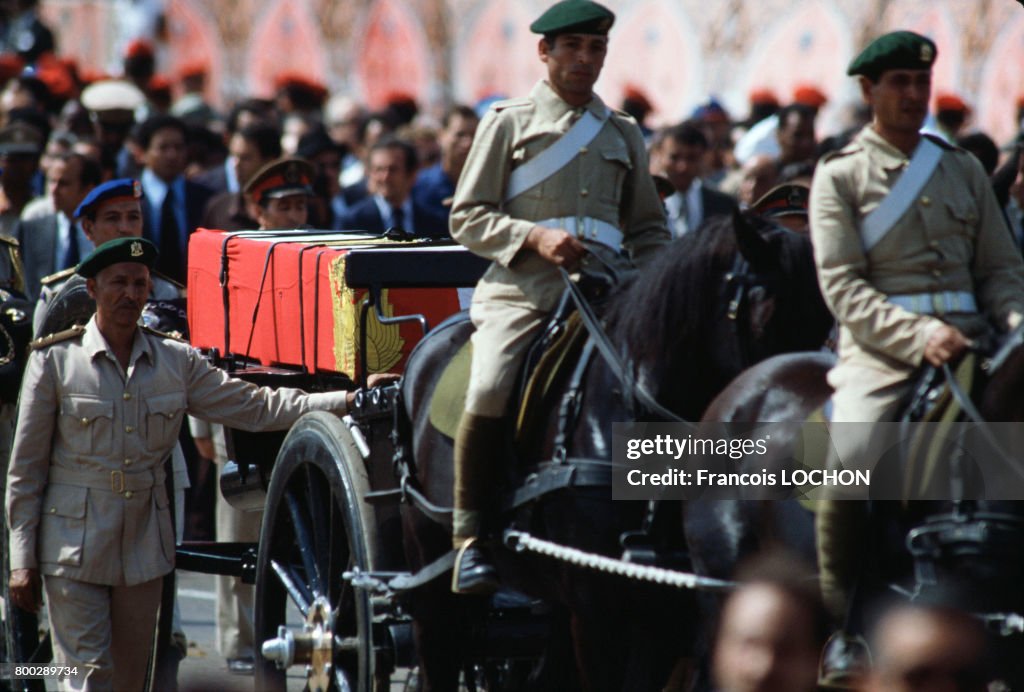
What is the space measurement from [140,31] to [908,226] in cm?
2224

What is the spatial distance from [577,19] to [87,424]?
2.23m

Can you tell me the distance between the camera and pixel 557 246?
238 inches

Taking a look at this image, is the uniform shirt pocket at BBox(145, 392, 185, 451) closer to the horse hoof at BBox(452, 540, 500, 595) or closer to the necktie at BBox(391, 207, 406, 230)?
the horse hoof at BBox(452, 540, 500, 595)

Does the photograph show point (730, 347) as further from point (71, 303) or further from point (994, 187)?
point (71, 303)

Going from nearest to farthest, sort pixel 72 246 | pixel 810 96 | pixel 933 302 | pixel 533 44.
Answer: pixel 933 302
pixel 72 246
pixel 810 96
pixel 533 44

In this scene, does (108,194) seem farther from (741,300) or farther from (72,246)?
(741,300)

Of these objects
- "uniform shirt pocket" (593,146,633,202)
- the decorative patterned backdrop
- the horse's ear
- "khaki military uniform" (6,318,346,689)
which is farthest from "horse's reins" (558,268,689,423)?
the decorative patterned backdrop

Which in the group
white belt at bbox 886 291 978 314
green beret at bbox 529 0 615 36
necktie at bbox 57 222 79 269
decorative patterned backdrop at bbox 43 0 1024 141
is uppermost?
decorative patterned backdrop at bbox 43 0 1024 141

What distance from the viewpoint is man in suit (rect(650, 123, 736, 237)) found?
11266 mm

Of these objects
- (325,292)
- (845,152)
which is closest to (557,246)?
(845,152)

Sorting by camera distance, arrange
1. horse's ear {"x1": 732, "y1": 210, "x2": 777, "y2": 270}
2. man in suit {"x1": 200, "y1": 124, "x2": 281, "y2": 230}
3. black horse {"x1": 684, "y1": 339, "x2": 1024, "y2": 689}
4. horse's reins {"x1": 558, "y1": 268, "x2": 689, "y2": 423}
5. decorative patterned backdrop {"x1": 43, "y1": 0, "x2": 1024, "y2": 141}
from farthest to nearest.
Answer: decorative patterned backdrop {"x1": 43, "y1": 0, "x2": 1024, "y2": 141} → man in suit {"x1": 200, "y1": 124, "x2": 281, "y2": 230} → horse's reins {"x1": 558, "y1": 268, "x2": 689, "y2": 423} → horse's ear {"x1": 732, "y1": 210, "x2": 777, "y2": 270} → black horse {"x1": 684, "y1": 339, "x2": 1024, "y2": 689}

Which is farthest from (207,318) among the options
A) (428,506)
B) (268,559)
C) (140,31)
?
(140,31)

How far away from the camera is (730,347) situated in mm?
5633

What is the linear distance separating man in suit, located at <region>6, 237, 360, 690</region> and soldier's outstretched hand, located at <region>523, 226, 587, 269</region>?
4.99ft
